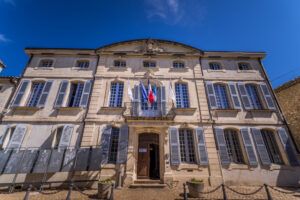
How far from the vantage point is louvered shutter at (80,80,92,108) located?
32.0 ft

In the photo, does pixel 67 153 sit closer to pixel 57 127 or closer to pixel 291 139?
pixel 57 127

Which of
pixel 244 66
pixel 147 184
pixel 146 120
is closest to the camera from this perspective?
pixel 147 184

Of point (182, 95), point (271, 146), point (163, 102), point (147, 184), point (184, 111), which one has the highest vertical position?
point (182, 95)

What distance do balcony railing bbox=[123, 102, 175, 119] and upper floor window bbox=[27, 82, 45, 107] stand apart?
570 cm

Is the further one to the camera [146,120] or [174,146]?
[146,120]

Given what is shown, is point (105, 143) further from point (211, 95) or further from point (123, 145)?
point (211, 95)

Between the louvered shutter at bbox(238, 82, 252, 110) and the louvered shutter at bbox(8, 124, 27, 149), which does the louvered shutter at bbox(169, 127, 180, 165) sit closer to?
the louvered shutter at bbox(238, 82, 252, 110)

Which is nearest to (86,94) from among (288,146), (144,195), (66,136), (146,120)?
(66,136)

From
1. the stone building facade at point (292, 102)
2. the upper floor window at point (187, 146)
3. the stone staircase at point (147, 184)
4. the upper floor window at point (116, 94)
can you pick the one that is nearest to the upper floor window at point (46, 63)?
the upper floor window at point (116, 94)

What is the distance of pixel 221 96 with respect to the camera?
35.2 ft

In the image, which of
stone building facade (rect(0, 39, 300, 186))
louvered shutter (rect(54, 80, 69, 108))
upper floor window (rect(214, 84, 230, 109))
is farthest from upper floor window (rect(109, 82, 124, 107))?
upper floor window (rect(214, 84, 230, 109))

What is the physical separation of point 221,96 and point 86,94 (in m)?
8.88

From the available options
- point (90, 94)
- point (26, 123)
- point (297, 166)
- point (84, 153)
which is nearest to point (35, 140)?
point (26, 123)

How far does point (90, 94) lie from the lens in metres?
10.2
